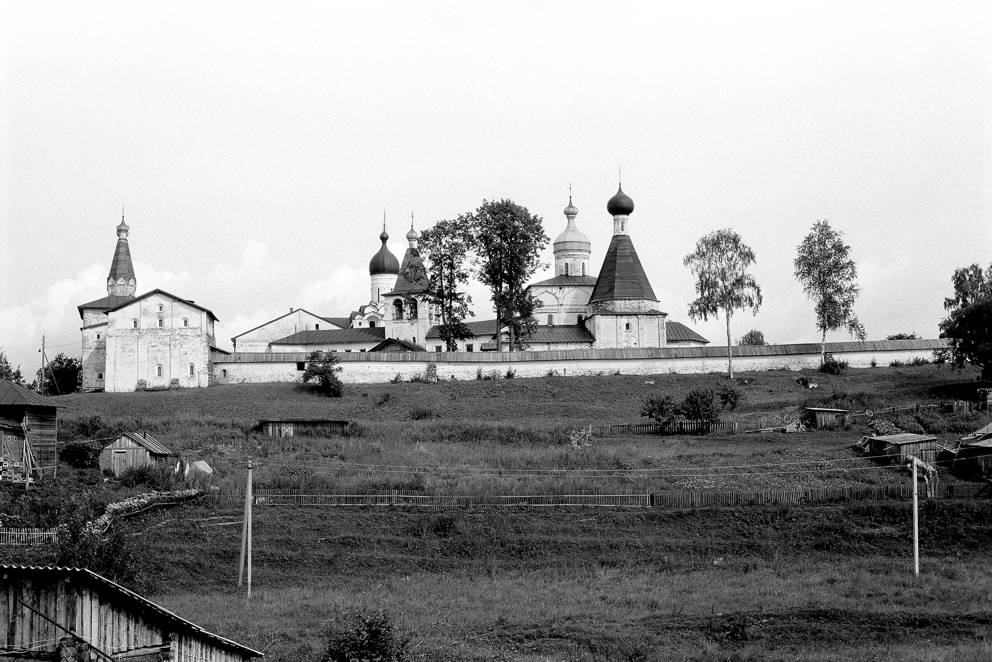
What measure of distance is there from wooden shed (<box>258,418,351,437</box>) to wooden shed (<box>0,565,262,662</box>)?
21326mm

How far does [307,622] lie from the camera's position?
17.5 meters

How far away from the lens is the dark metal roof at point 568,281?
6056 cm

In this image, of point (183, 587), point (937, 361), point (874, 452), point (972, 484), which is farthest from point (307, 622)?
point (937, 361)

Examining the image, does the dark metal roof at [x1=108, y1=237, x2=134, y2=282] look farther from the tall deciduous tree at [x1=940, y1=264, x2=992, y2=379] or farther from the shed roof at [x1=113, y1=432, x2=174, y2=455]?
the tall deciduous tree at [x1=940, y1=264, x2=992, y2=379]

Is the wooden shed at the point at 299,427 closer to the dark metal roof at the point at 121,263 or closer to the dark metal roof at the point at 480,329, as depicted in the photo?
the dark metal roof at the point at 480,329

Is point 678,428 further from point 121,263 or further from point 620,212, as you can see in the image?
point 121,263

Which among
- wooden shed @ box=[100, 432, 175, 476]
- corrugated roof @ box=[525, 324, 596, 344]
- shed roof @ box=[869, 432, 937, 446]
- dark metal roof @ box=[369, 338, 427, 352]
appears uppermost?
corrugated roof @ box=[525, 324, 596, 344]

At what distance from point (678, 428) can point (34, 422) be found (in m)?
20.5

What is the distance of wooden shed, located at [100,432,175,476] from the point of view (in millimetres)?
29125

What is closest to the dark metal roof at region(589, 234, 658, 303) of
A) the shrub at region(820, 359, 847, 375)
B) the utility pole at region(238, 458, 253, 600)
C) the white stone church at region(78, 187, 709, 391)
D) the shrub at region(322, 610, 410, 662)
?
the white stone church at region(78, 187, 709, 391)

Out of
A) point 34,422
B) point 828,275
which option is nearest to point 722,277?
point 828,275

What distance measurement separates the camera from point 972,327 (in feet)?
128

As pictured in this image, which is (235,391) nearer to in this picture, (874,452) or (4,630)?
(874,452)

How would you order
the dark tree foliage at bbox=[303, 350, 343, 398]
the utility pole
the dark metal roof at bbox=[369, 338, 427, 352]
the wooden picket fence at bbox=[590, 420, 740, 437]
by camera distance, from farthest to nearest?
the dark metal roof at bbox=[369, 338, 427, 352] < the dark tree foliage at bbox=[303, 350, 343, 398] < the wooden picket fence at bbox=[590, 420, 740, 437] < the utility pole
